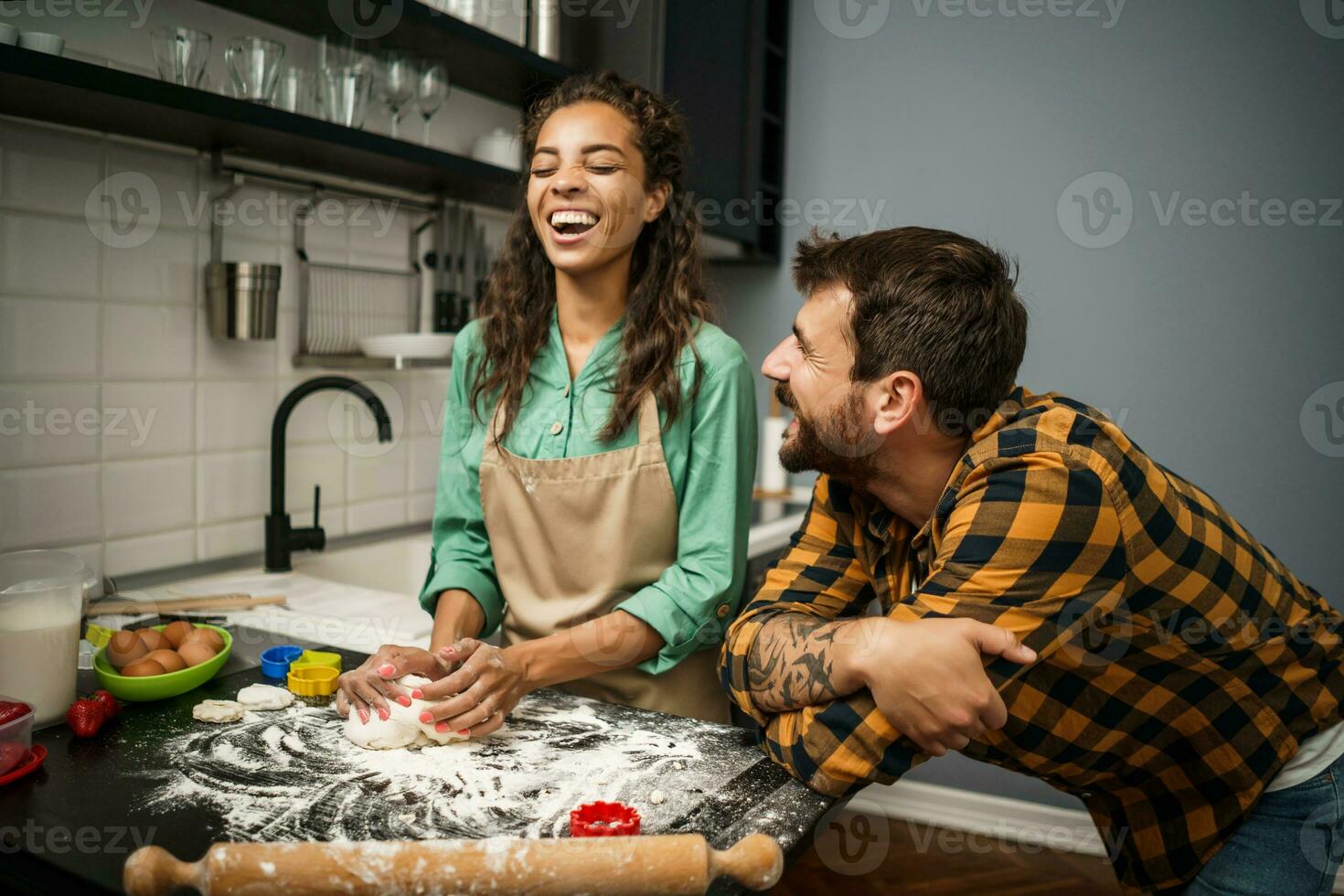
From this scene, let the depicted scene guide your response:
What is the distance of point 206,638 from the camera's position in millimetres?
1267

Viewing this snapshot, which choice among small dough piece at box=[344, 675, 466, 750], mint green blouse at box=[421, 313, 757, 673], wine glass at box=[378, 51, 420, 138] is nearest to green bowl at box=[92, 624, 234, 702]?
small dough piece at box=[344, 675, 466, 750]

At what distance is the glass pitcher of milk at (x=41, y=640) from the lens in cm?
107

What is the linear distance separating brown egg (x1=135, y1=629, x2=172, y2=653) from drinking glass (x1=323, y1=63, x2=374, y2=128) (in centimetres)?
97

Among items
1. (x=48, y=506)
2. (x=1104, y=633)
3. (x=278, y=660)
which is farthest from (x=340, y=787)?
(x=48, y=506)

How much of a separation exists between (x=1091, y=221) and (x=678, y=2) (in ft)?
4.08

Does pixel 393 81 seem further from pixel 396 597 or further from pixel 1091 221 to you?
pixel 1091 221

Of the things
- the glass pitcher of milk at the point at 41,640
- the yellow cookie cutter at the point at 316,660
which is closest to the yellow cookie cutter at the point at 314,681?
the yellow cookie cutter at the point at 316,660

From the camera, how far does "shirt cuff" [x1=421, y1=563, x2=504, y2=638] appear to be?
144 cm

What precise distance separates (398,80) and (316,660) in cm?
119

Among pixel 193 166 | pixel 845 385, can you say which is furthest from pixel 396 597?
pixel 845 385

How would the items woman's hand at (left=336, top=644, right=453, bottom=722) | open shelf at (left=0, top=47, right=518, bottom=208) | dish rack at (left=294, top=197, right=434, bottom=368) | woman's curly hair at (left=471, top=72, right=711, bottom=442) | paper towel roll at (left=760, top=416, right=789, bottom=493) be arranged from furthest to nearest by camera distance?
paper towel roll at (left=760, top=416, right=789, bottom=493)
dish rack at (left=294, top=197, right=434, bottom=368)
woman's curly hair at (left=471, top=72, right=711, bottom=442)
open shelf at (left=0, top=47, right=518, bottom=208)
woman's hand at (left=336, top=644, right=453, bottom=722)

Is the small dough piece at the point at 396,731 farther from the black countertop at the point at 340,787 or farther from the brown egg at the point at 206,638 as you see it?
the brown egg at the point at 206,638

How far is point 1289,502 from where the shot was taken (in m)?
2.56

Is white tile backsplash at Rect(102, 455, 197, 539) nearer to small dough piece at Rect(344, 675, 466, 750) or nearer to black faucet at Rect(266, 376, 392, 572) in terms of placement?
black faucet at Rect(266, 376, 392, 572)
